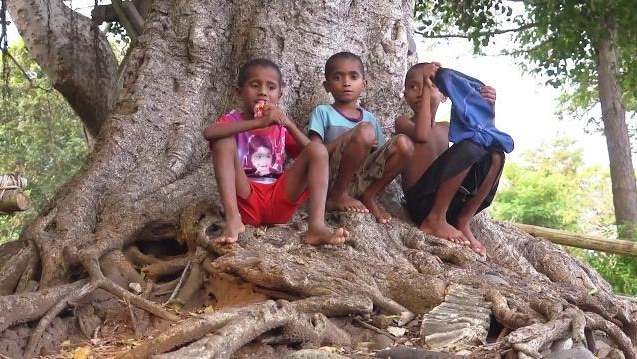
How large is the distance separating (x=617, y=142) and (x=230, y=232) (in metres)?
6.80

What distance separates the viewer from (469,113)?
3.80 metres

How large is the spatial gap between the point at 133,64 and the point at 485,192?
7.41 ft

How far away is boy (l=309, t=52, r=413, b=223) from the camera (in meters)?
3.63

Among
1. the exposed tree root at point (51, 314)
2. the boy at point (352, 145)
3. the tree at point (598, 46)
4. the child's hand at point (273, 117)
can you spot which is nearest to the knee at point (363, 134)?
the boy at point (352, 145)

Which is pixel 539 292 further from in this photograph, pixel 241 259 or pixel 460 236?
pixel 241 259

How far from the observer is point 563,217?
15977mm

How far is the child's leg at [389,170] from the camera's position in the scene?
3652mm

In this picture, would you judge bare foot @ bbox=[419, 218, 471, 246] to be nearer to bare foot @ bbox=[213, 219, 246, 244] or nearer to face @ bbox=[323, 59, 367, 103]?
face @ bbox=[323, 59, 367, 103]

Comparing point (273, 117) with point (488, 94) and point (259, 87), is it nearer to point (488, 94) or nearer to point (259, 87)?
point (259, 87)

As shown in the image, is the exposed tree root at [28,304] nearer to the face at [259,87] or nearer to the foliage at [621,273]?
the face at [259,87]

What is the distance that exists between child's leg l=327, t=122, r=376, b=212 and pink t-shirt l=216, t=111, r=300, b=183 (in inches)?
12.5

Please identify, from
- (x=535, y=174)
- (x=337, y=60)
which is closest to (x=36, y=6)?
(x=337, y=60)

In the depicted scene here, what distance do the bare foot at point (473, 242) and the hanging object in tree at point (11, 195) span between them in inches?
104

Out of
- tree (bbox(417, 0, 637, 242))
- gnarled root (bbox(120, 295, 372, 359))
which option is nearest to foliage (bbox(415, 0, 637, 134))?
tree (bbox(417, 0, 637, 242))
